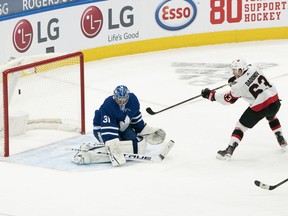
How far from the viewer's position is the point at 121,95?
26.6 ft

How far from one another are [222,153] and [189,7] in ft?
17.6

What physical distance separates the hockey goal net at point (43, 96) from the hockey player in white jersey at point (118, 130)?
Answer: 0.80m

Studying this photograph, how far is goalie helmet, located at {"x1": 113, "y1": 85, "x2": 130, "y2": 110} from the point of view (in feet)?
26.6

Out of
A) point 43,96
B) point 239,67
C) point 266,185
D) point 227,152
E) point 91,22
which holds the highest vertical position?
point 91,22

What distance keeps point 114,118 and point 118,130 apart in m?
0.14

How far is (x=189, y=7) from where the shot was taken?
13.4 meters

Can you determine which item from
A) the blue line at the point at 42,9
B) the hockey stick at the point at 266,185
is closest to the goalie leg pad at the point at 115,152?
the hockey stick at the point at 266,185

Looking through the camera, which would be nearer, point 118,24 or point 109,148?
point 109,148

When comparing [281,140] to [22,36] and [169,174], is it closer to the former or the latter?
[169,174]

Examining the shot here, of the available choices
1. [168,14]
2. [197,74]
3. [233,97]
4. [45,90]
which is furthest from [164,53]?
[233,97]

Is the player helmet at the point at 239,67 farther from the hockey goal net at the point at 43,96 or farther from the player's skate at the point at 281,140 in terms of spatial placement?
the hockey goal net at the point at 43,96

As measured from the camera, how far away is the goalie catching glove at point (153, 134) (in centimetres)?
849

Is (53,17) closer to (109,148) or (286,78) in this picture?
(286,78)

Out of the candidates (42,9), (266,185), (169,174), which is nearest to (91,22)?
(42,9)
